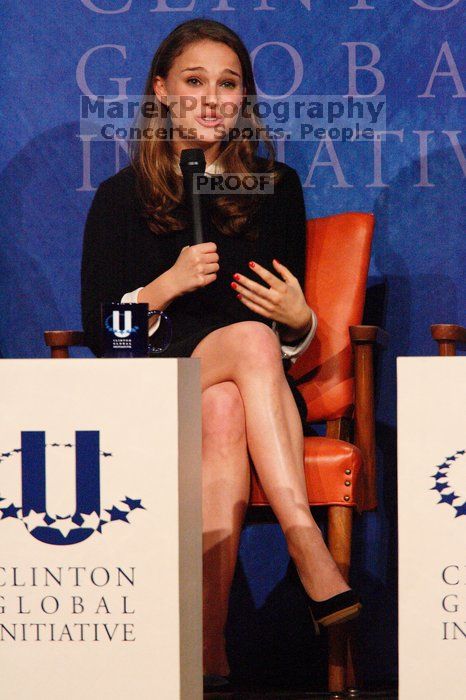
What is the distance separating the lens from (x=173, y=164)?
8.09ft

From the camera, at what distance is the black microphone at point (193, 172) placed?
2.13 m

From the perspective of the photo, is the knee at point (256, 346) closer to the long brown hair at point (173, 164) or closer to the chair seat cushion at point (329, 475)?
the chair seat cushion at point (329, 475)

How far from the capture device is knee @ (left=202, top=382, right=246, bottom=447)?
194 cm

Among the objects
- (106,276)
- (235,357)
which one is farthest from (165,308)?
(235,357)

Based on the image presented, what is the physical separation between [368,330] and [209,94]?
27.1 inches

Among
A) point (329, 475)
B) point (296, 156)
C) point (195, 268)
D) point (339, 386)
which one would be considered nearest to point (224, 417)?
point (329, 475)

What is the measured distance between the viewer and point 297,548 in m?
1.87

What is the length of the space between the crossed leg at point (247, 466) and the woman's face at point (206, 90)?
2.20ft

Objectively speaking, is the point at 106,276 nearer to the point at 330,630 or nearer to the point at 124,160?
the point at 124,160

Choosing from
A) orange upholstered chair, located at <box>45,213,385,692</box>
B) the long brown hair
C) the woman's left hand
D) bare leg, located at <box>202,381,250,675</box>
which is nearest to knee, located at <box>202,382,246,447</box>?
bare leg, located at <box>202,381,250,675</box>

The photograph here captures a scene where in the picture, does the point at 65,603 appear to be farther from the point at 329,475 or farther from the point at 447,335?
the point at 447,335

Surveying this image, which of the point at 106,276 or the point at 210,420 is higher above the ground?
the point at 106,276

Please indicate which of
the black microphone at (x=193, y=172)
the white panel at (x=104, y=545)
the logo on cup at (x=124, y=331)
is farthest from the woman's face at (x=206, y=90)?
the white panel at (x=104, y=545)

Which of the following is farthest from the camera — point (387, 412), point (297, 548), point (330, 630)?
point (387, 412)
